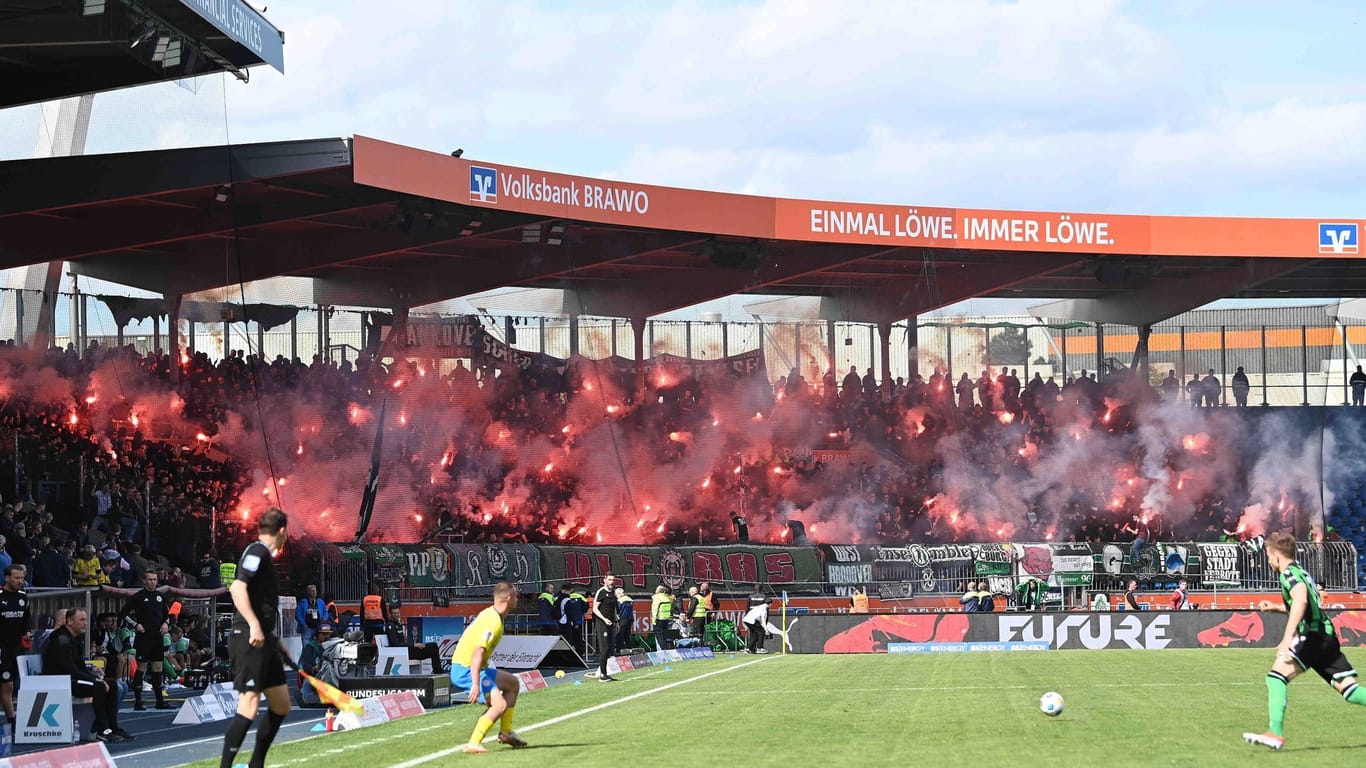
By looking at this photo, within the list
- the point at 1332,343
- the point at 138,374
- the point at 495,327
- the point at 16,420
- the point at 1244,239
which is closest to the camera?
the point at 16,420

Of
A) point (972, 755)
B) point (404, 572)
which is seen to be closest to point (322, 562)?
point (404, 572)

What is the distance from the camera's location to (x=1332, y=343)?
50.3 meters

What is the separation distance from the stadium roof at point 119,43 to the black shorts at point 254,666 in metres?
13.9

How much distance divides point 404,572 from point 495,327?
9897 millimetres

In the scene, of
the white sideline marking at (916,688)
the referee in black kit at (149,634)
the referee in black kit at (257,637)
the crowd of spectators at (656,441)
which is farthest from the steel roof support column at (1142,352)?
the referee in black kit at (257,637)

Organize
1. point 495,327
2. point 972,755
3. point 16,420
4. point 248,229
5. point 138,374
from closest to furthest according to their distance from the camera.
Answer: point 972,755 → point 16,420 → point 138,374 → point 248,229 → point 495,327

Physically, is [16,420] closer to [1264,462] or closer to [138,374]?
[138,374]

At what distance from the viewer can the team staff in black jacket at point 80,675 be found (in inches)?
720

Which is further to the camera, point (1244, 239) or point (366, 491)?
point (1244, 239)

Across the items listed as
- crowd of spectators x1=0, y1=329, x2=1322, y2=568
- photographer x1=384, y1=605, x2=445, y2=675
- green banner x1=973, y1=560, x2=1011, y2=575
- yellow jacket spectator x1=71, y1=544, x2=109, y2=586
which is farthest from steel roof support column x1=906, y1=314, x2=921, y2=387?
yellow jacket spectator x1=71, y1=544, x2=109, y2=586

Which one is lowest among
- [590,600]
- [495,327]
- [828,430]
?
[590,600]

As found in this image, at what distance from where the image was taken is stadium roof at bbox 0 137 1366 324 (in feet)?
107

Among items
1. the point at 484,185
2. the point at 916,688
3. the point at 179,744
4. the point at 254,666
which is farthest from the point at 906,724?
the point at 484,185

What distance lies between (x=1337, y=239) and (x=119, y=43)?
34.8m
